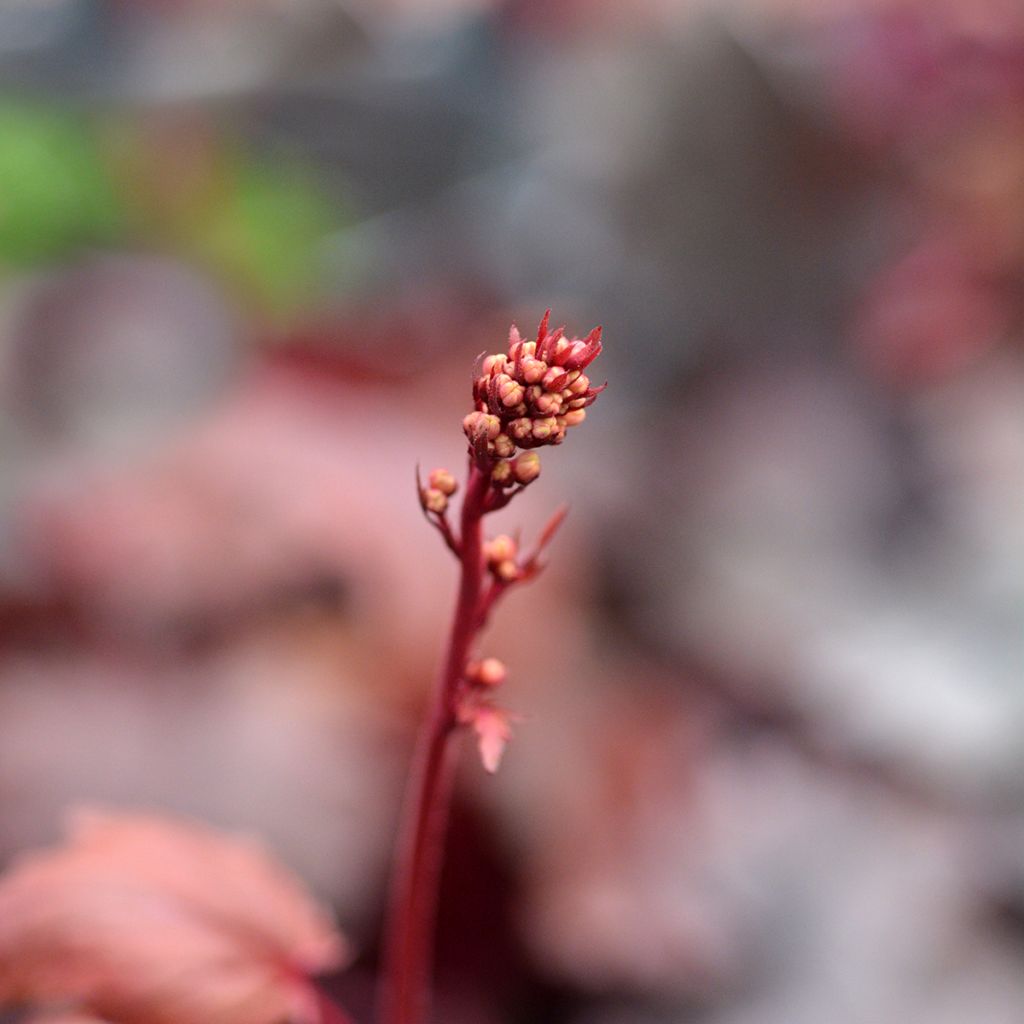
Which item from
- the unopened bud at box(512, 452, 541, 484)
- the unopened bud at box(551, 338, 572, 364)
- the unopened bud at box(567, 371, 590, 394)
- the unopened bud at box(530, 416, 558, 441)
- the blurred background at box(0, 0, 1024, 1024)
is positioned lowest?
the unopened bud at box(530, 416, 558, 441)

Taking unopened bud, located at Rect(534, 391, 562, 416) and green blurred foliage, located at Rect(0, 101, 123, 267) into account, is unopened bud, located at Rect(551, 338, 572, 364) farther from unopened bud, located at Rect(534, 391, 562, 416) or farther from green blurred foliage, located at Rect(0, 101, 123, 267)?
green blurred foliage, located at Rect(0, 101, 123, 267)

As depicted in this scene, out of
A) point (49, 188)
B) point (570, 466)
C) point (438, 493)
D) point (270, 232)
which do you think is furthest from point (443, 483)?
point (49, 188)

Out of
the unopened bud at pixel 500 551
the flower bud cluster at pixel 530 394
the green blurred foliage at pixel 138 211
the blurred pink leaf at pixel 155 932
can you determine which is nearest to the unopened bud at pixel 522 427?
the flower bud cluster at pixel 530 394

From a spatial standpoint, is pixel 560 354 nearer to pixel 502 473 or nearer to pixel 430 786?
pixel 502 473

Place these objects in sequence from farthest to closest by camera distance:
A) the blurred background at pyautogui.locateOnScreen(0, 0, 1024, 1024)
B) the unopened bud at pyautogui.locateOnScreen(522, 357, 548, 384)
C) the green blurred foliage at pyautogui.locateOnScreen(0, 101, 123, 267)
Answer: the green blurred foliage at pyautogui.locateOnScreen(0, 101, 123, 267), the blurred background at pyautogui.locateOnScreen(0, 0, 1024, 1024), the unopened bud at pyautogui.locateOnScreen(522, 357, 548, 384)

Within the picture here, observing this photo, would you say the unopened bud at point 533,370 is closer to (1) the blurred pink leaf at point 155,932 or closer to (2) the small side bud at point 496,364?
(2) the small side bud at point 496,364

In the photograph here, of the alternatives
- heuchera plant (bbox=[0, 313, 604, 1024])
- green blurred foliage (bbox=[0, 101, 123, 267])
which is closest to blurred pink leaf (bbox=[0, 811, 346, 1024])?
heuchera plant (bbox=[0, 313, 604, 1024])
